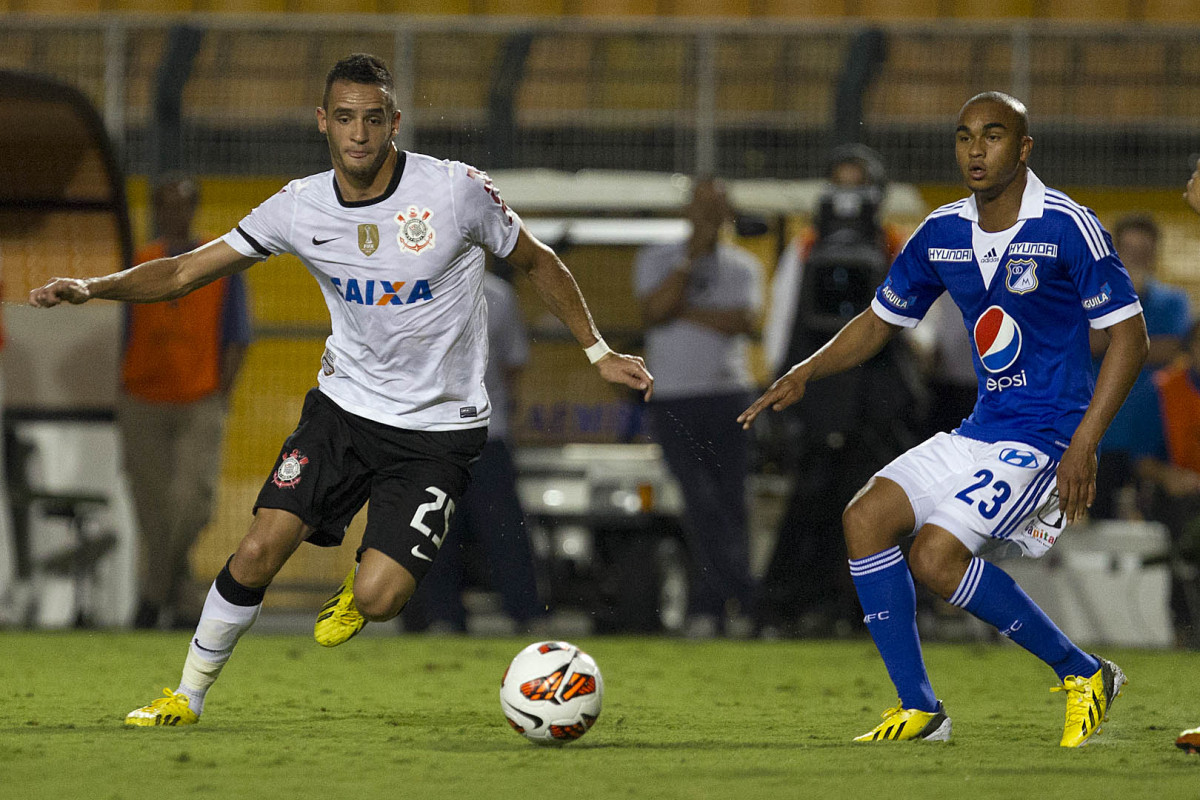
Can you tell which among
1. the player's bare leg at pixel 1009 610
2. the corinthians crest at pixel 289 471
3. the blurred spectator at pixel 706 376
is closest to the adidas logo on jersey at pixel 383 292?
the corinthians crest at pixel 289 471

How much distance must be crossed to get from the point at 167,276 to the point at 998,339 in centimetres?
258

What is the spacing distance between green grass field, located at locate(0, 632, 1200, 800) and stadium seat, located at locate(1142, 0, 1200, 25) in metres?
9.59

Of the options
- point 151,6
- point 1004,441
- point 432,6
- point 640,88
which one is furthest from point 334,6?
point 1004,441

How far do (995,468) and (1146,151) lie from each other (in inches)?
235

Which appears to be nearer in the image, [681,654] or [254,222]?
[254,222]

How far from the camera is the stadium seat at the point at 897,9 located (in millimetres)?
16891

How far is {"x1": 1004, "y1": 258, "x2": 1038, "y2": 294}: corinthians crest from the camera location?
543cm

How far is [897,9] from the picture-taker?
16906 millimetres

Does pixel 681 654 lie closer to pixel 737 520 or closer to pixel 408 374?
pixel 737 520

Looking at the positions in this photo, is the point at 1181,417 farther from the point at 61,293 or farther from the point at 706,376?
the point at 61,293

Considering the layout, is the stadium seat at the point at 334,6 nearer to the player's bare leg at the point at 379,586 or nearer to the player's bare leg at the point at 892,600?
Result: the player's bare leg at the point at 379,586

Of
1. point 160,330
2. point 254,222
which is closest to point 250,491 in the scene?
point 160,330

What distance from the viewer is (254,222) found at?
5.73 meters

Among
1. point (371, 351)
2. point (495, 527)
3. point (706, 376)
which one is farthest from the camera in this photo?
point (706, 376)
